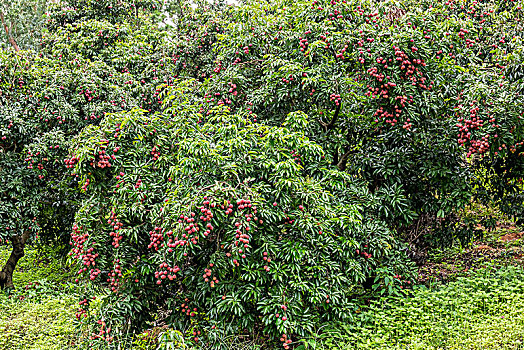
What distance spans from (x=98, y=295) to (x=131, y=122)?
1706mm

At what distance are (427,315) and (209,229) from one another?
7.67 ft

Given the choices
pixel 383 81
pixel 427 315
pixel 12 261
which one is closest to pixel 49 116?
pixel 12 261

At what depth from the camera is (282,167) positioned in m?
3.94

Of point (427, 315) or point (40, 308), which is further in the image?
point (40, 308)

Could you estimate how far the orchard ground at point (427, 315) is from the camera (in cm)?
408

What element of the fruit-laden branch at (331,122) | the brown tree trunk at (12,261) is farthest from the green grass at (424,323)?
the fruit-laden branch at (331,122)

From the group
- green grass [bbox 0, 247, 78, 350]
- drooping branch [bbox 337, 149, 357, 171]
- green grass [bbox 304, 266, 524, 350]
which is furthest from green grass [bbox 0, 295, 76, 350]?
drooping branch [bbox 337, 149, 357, 171]

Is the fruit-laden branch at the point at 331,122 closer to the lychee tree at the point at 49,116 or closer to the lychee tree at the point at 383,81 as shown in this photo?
the lychee tree at the point at 383,81

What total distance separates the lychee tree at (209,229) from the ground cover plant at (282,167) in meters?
0.02

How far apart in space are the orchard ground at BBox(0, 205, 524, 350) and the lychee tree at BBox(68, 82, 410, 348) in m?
0.26

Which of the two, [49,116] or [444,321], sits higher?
[49,116]

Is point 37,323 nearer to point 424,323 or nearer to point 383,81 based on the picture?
point 424,323

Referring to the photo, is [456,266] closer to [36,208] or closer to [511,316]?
[511,316]

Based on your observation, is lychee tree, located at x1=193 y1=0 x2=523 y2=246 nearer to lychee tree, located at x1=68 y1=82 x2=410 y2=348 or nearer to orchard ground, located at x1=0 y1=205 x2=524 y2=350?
lychee tree, located at x1=68 y1=82 x2=410 y2=348
